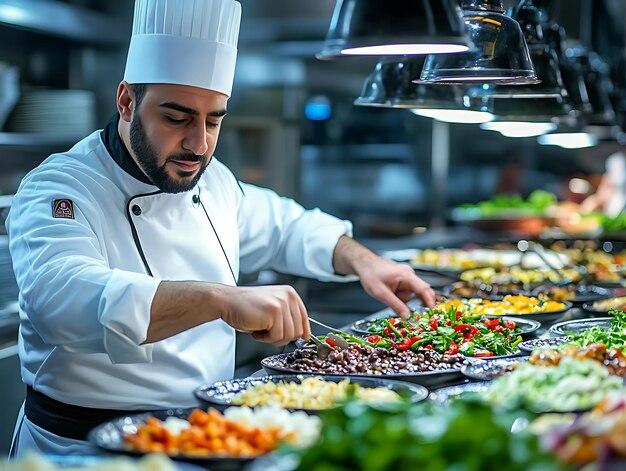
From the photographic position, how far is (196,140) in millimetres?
3205

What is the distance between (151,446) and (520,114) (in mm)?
2760

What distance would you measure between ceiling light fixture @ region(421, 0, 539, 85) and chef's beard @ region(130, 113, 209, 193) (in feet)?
2.90

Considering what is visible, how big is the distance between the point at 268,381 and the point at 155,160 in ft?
3.05

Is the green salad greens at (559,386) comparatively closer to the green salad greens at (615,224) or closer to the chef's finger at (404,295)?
the chef's finger at (404,295)

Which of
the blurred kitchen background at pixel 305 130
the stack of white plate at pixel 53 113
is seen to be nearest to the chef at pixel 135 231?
the blurred kitchen background at pixel 305 130

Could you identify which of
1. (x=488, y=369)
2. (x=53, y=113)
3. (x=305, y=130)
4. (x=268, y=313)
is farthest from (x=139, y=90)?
(x=305, y=130)

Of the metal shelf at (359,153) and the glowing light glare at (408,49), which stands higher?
the glowing light glare at (408,49)

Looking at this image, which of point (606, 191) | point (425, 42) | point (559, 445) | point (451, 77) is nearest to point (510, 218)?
point (606, 191)

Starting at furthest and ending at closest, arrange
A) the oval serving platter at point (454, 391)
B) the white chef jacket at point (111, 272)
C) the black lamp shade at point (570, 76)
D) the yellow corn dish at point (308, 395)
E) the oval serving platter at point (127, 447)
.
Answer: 1. the black lamp shade at point (570, 76)
2. the white chef jacket at point (111, 272)
3. the oval serving platter at point (454, 391)
4. the yellow corn dish at point (308, 395)
5. the oval serving platter at point (127, 447)

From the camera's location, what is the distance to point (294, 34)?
9.12 meters

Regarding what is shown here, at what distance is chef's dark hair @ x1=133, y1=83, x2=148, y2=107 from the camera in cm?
335

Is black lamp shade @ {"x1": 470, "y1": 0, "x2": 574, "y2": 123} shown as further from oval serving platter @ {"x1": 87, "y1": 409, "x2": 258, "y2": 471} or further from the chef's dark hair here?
oval serving platter @ {"x1": 87, "y1": 409, "x2": 258, "y2": 471}

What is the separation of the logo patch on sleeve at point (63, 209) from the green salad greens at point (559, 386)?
1352 millimetres

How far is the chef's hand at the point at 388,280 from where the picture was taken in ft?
12.3
